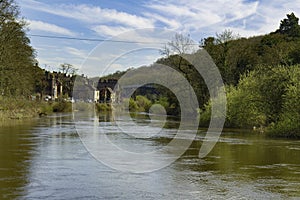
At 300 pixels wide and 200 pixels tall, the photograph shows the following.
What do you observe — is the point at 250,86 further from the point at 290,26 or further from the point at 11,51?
the point at 290,26

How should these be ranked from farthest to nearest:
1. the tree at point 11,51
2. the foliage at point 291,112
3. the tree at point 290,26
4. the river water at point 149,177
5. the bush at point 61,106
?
the tree at point 290,26 → the bush at point 61,106 → the tree at point 11,51 → the foliage at point 291,112 → the river water at point 149,177

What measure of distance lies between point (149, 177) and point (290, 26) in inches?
3022

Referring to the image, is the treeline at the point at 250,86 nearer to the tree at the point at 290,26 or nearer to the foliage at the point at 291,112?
the foliage at the point at 291,112

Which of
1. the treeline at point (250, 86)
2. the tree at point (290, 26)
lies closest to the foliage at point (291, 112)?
the treeline at point (250, 86)

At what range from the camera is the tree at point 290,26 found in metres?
78.1

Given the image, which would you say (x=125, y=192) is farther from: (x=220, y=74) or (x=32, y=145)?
(x=220, y=74)

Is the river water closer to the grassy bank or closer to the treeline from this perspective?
the treeline

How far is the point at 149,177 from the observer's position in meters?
12.5

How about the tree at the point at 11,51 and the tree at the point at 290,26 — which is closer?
the tree at the point at 11,51

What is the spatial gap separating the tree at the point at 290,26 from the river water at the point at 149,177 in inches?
2511

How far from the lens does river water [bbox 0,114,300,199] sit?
10258mm

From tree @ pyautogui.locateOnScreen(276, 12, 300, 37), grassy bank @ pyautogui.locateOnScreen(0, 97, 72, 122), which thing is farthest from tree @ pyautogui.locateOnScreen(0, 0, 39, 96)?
tree @ pyautogui.locateOnScreen(276, 12, 300, 37)

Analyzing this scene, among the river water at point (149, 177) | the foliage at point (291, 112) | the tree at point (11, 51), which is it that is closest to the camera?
the river water at point (149, 177)

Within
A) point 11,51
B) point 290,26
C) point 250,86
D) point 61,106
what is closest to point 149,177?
point 250,86
